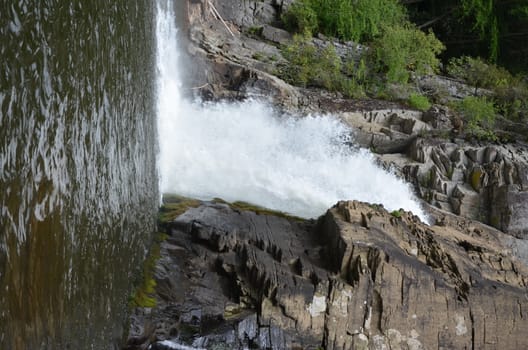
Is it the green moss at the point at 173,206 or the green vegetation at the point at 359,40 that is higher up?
the green vegetation at the point at 359,40

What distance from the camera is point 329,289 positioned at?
9297 mm

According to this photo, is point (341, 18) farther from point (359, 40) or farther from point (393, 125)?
point (393, 125)

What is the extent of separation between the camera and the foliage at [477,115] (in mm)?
17438

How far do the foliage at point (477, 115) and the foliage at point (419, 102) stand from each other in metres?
1.17

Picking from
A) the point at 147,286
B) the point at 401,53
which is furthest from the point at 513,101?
the point at 147,286

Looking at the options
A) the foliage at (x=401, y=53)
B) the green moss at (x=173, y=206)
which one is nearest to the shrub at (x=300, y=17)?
the foliage at (x=401, y=53)

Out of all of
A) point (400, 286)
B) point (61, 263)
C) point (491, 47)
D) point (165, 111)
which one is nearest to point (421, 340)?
point (400, 286)

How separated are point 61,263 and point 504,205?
42.9ft

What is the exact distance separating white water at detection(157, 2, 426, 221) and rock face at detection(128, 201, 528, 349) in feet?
9.25

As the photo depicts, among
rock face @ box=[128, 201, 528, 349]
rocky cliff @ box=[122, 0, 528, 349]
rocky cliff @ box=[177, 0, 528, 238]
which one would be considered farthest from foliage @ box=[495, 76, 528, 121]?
rock face @ box=[128, 201, 528, 349]

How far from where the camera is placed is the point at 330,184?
15.6 meters

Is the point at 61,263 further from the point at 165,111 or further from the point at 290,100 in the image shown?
the point at 290,100

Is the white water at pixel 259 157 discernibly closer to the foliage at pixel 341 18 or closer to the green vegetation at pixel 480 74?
the foliage at pixel 341 18

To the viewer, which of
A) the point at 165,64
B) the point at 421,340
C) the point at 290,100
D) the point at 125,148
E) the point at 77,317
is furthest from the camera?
the point at 290,100
